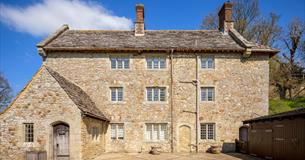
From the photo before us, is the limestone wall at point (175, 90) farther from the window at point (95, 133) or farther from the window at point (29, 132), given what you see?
the window at point (29, 132)

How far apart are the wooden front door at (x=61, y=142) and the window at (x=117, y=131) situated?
4750mm

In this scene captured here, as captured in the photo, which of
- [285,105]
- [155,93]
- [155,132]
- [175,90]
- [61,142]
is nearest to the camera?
[61,142]

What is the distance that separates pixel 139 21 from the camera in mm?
19656

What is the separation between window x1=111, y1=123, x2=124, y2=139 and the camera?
1725 cm

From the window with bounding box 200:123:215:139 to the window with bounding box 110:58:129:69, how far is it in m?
7.39

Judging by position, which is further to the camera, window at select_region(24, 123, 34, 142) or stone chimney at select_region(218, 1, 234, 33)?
stone chimney at select_region(218, 1, 234, 33)

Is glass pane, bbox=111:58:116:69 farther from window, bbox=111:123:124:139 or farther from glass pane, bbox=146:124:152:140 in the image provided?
glass pane, bbox=146:124:152:140

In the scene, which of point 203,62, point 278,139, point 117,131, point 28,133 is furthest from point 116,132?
point 278,139

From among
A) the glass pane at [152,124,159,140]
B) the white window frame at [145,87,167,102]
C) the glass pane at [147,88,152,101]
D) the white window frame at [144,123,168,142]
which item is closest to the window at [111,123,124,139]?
the white window frame at [144,123,168,142]

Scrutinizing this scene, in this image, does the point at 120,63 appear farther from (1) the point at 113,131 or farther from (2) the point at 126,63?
(1) the point at 113,131

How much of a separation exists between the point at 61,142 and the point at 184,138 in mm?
8689

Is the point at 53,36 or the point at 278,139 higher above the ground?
the point at 53,36

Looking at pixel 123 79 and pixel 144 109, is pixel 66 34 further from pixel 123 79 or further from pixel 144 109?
pixel 144 109

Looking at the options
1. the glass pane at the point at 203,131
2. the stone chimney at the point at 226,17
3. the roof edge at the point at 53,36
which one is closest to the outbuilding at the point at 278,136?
the glass pane at the point at 203,131
